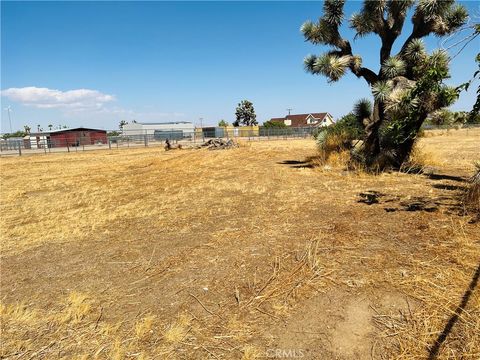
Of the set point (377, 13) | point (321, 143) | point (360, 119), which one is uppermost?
point (377, 13)

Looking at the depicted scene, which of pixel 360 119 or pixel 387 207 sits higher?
pixel 360 119

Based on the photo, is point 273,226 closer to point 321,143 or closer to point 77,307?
point 77,307

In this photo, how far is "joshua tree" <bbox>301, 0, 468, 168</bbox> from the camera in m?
9.91

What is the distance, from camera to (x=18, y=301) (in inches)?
146

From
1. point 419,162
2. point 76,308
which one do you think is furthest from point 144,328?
point 419,162

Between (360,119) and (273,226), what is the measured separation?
Result: 8422mm

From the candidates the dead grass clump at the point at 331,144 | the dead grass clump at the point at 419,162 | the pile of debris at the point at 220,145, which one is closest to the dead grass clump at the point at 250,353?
the dead grass clump at the point at 419,162

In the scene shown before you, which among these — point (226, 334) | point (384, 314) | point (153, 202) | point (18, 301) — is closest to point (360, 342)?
point (384, 314)

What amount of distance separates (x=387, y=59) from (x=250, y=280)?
9843mm

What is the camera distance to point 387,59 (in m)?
10.9

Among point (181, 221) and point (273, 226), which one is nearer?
point (273, 226)

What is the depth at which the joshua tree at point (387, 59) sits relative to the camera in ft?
32.5

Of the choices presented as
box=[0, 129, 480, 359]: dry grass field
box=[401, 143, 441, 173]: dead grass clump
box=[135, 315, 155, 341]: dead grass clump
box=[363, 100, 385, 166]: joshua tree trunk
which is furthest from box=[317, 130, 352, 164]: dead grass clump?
box=[135, 315, 155, 341]: dead grass clump
